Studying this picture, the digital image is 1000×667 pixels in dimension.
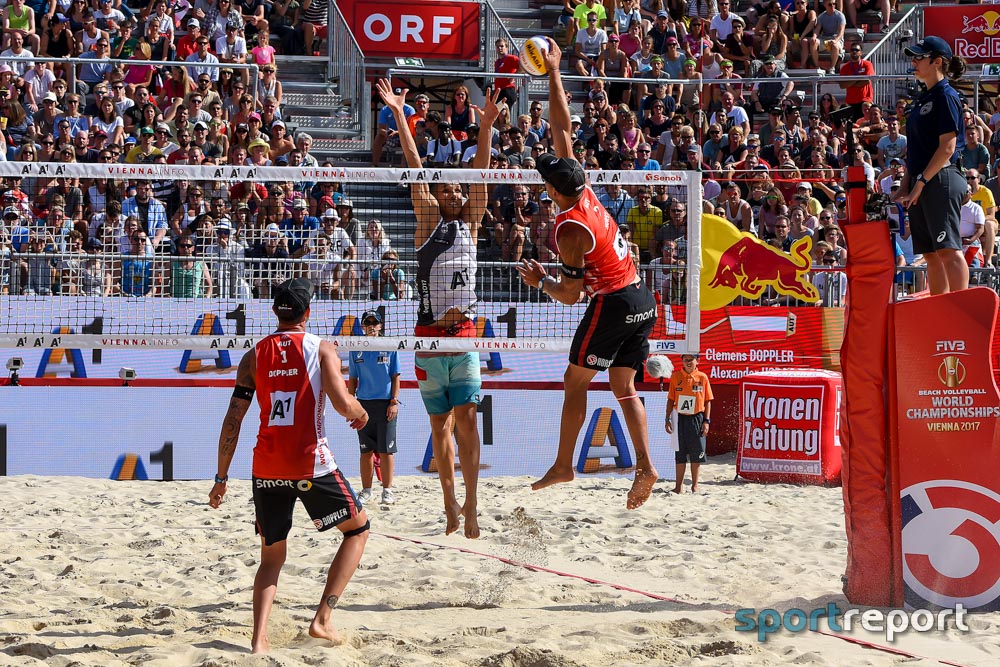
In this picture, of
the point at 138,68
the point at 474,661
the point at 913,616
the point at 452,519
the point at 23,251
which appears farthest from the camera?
the point at 138,68

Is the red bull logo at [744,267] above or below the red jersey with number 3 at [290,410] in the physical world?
above

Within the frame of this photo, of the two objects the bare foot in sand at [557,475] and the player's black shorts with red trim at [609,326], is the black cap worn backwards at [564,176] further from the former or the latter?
the bare foot in sand at [557,475]

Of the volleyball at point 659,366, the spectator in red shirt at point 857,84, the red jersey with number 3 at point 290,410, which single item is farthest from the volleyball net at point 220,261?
the spectator in red shirt at point 857,84

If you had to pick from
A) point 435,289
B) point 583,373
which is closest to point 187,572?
point 435,289

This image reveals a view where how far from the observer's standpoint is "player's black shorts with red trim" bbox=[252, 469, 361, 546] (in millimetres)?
5480

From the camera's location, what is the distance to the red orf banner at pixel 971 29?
16.3 metres

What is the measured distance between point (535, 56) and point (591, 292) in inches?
56.1

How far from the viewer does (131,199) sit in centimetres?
1043

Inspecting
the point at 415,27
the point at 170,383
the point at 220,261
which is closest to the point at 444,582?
the point at 220,261

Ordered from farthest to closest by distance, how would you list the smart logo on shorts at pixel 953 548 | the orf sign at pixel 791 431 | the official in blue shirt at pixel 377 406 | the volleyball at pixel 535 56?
the orf sign at pixel 791 431 → the official in blue shirt at pixel 377 406 → the volleyball at pixel 535 56 → the smart logo on shorts at pixel 953 548

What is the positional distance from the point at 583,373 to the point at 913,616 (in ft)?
7.15

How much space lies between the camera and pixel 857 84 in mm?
15156

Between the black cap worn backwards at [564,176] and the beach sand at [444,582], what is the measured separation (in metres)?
2.28

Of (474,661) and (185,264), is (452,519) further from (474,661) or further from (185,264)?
(185,264)
